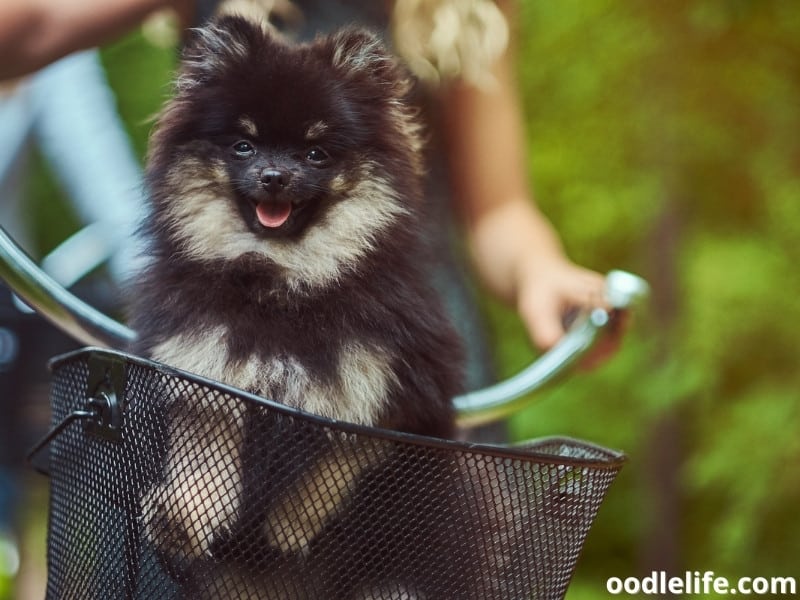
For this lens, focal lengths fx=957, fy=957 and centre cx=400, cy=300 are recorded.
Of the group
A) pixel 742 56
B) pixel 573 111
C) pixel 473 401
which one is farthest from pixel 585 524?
pixel 573 111

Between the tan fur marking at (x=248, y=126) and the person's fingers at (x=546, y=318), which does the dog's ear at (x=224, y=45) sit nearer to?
the tan fur marking at (x=248, y=126)

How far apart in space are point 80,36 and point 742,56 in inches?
91.8

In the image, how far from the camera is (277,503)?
71 centimetres

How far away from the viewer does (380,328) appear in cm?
79

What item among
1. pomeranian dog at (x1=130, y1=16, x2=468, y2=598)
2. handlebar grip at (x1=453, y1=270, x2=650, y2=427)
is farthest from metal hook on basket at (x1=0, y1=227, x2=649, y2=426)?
pomeranian dog at (x1=130, y1=16, x2=468, y2=598)

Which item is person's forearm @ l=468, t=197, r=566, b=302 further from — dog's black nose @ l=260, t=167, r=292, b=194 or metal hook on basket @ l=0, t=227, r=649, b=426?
dog's black nose @ l=260, t=167, r=292, b=194

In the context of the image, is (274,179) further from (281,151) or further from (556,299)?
(556,299)

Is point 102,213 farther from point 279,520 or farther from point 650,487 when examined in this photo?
point 650,487

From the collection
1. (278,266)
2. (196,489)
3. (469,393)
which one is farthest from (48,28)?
(469,393)

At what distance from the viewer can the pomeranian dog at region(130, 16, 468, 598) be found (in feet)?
2.35

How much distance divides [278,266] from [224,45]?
180mm

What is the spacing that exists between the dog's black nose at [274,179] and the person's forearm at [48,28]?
0.99 ft

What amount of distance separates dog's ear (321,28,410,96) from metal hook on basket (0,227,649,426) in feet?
1.03

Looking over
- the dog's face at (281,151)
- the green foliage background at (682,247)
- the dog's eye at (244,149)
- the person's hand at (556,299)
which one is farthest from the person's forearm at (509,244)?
the green foliage background at (682,247)
